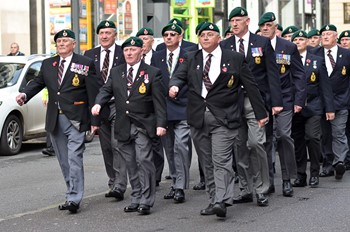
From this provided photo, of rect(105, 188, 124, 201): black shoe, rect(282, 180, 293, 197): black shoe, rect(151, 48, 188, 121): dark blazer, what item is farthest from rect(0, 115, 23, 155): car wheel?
rect(282, 180, 293, 197): black shoe

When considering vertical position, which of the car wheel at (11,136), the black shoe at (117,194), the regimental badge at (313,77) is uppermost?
the regimental badge at (313,77)

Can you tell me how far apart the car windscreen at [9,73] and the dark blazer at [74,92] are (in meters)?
6.33

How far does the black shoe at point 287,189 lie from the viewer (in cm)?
1055

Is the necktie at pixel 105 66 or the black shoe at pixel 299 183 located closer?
the necktie at pixel 105 66

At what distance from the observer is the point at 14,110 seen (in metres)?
15.8

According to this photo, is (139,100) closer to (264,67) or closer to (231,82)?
(231,82)

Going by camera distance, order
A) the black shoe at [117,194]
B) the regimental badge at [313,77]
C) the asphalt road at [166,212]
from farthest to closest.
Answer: the regimental badge at [313,77] → the black shoe at [117,194] → the asphalt road at [166,212]

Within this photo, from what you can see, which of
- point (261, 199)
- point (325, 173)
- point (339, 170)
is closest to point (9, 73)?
point (325, 173)

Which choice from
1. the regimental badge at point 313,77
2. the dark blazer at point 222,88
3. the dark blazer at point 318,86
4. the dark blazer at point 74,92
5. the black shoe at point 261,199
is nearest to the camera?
the dark blazer at point 222,88

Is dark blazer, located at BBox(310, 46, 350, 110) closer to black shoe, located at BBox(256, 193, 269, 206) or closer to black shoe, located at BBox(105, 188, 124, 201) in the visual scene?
black shoe, located at BBox(256, 193, 269, 206)

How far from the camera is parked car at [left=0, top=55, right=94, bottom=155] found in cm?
1561

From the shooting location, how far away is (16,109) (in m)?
15.9

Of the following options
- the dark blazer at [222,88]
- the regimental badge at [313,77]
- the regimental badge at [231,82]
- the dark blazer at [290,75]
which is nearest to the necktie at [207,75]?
the dark blazer at [222,88]

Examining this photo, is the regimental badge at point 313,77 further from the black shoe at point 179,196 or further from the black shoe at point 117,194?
the black shoe at point 117,194
